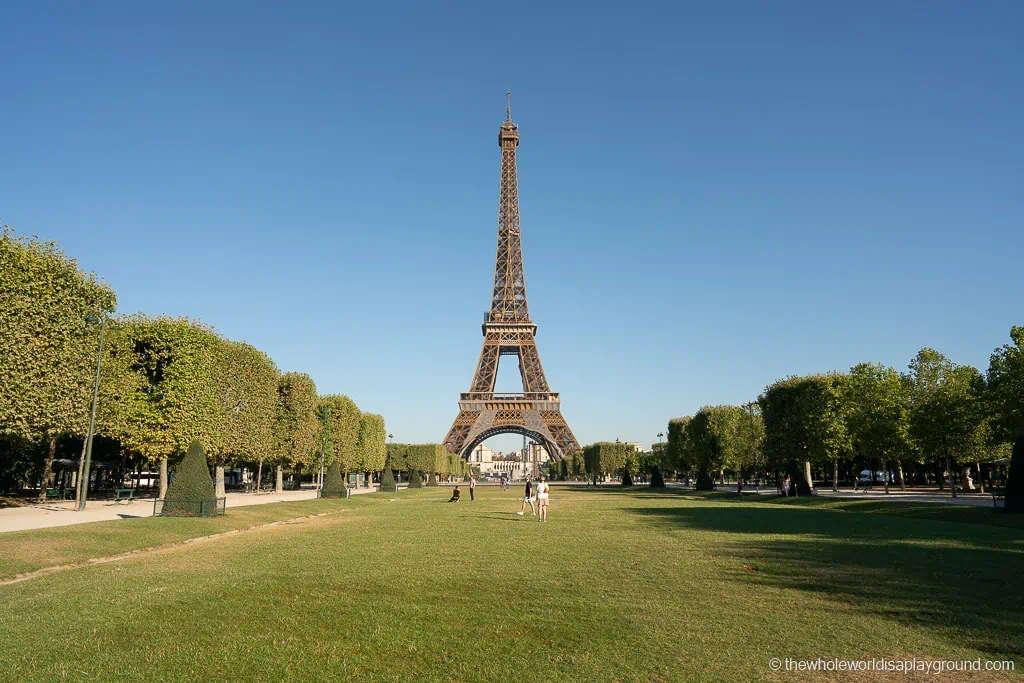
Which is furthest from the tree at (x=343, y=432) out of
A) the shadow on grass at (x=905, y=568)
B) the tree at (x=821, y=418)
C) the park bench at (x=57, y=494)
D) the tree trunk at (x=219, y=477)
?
the shadow on grass at (x=905, y=568)

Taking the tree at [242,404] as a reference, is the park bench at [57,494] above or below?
below

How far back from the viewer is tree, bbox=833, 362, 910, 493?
54.3m

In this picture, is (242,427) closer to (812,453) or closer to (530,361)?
(812,453)

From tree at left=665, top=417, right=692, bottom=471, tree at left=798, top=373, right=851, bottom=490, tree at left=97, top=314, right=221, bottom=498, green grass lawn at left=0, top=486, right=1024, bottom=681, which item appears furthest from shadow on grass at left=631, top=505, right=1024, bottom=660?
tree at left=665, top=417, right=692, bottom=471

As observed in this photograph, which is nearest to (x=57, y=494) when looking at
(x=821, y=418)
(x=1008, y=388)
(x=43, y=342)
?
(x=43, y=342)

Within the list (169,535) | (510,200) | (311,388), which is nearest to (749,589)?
(169,535)

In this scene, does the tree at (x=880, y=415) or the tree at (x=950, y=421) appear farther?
the tree at (x=880, y=415)

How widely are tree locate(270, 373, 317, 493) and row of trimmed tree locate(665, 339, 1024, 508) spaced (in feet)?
118

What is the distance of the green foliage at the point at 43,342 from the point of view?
85.5 ft

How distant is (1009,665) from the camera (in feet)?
24.3

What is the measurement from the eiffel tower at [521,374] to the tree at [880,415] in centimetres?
4584

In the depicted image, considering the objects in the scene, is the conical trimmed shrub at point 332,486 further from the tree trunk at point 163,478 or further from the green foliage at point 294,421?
the tree trunk at point 163,478

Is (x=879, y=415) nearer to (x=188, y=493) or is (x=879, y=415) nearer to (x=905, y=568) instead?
(x=905, y=568)

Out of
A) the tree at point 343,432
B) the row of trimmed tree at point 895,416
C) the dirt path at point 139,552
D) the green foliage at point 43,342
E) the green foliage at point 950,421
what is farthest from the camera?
the tree at point 343,432
